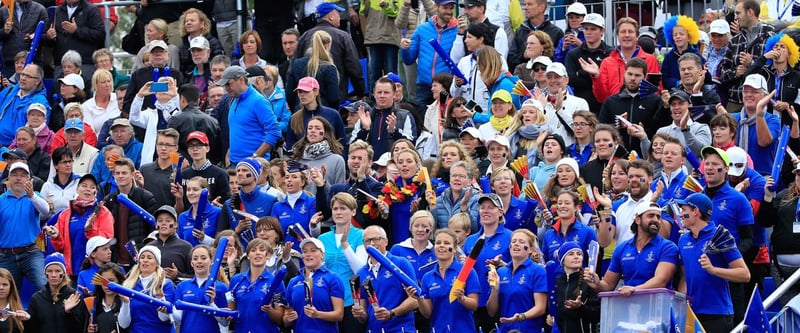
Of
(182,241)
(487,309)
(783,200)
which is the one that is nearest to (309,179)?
(182,241)

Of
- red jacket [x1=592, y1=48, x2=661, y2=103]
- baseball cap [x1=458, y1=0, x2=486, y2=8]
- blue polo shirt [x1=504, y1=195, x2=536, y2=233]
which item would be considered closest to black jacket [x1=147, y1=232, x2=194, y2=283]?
blue polo shirt [x1=504, y1=195, x2=536, y2=233]

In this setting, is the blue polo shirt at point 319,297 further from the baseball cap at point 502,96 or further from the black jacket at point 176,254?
the baseball cap at point 502,96

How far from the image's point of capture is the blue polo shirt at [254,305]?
15398 mm

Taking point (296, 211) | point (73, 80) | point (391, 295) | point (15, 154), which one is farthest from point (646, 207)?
point (73, 80)

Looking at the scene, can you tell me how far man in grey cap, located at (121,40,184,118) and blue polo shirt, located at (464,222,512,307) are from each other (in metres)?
6.10

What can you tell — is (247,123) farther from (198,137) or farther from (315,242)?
(315,242)

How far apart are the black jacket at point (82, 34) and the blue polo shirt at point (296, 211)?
20.5 feet

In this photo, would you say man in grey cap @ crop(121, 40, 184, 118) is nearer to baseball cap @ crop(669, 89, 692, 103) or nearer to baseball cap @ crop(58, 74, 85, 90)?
baseball cap @ crop(58, 74, 85, 90)

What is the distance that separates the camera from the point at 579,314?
1414cm

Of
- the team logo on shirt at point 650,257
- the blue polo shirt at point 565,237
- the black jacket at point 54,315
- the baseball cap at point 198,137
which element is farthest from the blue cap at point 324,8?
the team logo on shirt at point 650,257

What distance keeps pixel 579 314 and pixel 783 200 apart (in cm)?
234

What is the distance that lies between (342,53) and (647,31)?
138 inches

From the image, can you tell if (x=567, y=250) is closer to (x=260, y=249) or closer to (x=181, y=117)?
(x=260, y=249)

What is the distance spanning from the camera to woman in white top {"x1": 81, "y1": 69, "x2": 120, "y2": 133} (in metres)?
20.1
